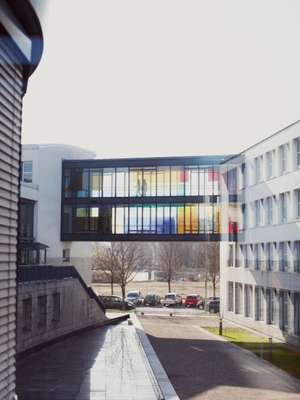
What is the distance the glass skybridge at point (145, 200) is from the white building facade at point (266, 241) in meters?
1.44

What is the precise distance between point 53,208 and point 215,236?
12.5 metres

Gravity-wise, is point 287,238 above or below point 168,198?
below

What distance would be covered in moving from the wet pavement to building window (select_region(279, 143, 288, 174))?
1592 cm

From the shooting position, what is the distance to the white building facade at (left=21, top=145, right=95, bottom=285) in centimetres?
4341

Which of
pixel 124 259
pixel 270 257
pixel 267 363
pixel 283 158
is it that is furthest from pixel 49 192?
pixel 267 363

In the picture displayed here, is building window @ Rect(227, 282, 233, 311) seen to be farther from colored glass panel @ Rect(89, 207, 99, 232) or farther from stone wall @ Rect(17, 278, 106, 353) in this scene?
stone wall @ Rect(17, 278, 106, 353)

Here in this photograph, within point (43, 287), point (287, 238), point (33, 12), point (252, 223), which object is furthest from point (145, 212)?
point (33, 12)

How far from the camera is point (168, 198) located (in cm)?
4422

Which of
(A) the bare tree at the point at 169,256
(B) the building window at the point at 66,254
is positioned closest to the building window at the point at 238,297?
(B) the building window at the point at 66,254

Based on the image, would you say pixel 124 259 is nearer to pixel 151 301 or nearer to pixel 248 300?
pixel 151 301

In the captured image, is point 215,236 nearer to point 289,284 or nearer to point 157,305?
point 289,284

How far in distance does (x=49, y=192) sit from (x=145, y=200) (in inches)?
290

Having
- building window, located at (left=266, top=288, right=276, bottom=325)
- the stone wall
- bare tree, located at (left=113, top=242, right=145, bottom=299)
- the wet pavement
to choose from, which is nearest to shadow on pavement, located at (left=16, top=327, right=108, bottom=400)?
the wet pavement

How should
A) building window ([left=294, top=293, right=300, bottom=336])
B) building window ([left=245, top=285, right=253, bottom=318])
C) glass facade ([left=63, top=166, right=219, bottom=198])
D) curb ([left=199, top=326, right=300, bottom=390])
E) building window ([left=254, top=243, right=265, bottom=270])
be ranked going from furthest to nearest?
glass facade ([left=63, top=166, right=219, bottom=198])
building window ([left=245, top=285, right=253, bottom=318])
building window ([left=254, top=243, right=265, bottom=270])
building window ([left=294, top=293, right=300, bottom=336])
curb ([left=199, top=326, right=300, bottom=390])
